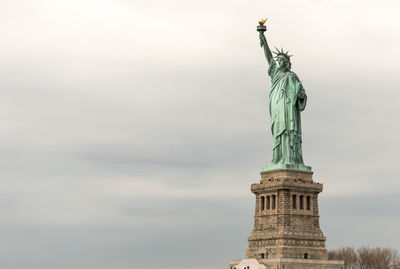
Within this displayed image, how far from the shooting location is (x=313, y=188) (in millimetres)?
76000

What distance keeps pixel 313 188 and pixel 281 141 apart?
450 centimetres

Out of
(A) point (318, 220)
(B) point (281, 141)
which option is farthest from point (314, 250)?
(B) point (281, 141)

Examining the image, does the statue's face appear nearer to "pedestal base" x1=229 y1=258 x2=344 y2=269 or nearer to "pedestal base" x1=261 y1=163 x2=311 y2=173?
"pedestal base" x1=261 y1=163 x2=311 y2=173

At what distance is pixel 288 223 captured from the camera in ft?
244

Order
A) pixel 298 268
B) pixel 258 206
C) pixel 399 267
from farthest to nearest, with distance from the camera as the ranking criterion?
pixel 399 267, pixel 258 206, pixel 298 268

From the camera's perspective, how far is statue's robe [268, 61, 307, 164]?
76.2 meters

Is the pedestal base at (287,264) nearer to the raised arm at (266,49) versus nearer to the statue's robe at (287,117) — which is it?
the statue's robe at (287,117)

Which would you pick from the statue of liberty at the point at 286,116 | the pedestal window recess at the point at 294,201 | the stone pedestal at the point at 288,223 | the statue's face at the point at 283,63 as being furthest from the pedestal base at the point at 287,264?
the statue's face at the point at 283,63

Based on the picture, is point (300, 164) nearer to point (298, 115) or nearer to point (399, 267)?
point (298, 115)

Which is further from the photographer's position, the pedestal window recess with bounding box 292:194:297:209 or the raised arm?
the raised arm

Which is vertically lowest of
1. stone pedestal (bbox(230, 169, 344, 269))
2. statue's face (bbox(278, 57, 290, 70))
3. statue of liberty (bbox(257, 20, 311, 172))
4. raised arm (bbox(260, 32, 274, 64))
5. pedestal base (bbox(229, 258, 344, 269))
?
pedestal base (bbox(229, 258, 344, 269))

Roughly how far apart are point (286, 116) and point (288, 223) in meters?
8.58

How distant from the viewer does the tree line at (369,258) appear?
89.9 m

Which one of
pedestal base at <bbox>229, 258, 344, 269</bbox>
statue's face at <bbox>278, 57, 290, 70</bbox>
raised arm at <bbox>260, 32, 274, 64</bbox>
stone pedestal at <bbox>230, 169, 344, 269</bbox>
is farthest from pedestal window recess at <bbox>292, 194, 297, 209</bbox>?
raised arm at <bbox>260, 32, 274, 64</bbox>
